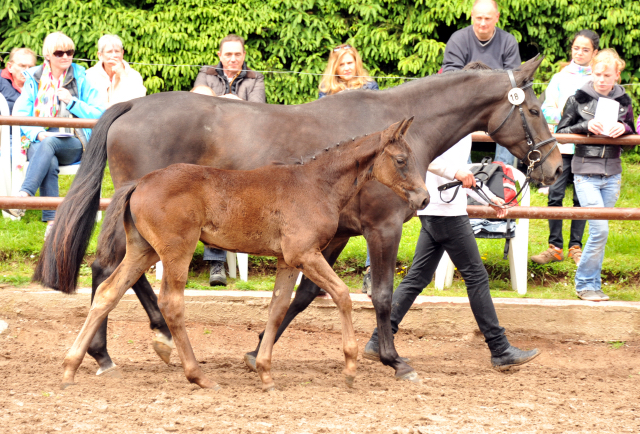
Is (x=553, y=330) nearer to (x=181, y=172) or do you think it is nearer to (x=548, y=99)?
(x=548, y=99)

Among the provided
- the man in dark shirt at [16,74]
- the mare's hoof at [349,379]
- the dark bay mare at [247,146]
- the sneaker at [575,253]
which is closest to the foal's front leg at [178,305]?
the dark bay mare at [247,146]

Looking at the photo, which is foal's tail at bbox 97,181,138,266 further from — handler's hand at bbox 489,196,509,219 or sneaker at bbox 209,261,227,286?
handler's hand at bbox 489,196,509,219

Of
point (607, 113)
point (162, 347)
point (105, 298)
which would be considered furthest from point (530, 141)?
point (105, 298)

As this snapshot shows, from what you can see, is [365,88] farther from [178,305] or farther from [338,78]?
[178,305]

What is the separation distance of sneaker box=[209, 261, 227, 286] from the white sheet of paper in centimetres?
A: 347

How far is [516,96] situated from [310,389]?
244cm

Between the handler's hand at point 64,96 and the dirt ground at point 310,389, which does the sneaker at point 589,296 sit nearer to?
the dirt ground at point 310,389

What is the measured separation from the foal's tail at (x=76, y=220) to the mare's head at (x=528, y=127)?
257 centimetres

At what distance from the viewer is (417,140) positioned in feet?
16.3

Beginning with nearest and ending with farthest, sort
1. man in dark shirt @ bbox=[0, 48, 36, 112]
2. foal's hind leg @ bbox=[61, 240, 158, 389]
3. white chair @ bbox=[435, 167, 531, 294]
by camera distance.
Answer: foal's hind leg @ bbox=[61, 240, 158, 389] → white chair @ bbox=[435, 167, 531, 294] → man in dark shirt @ bbox=[0, 48, 36, 112]

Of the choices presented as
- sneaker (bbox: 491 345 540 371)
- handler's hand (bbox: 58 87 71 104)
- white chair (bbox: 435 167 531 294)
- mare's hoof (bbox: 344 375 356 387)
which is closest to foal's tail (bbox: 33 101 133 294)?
mare's hoof (bbox: 344 375 356 387)

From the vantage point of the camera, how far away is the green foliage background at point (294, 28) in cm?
1007

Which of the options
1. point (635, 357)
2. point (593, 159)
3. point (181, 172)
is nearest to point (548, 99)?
point (593, 159)

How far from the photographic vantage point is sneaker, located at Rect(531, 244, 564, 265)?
6730 millimetres
